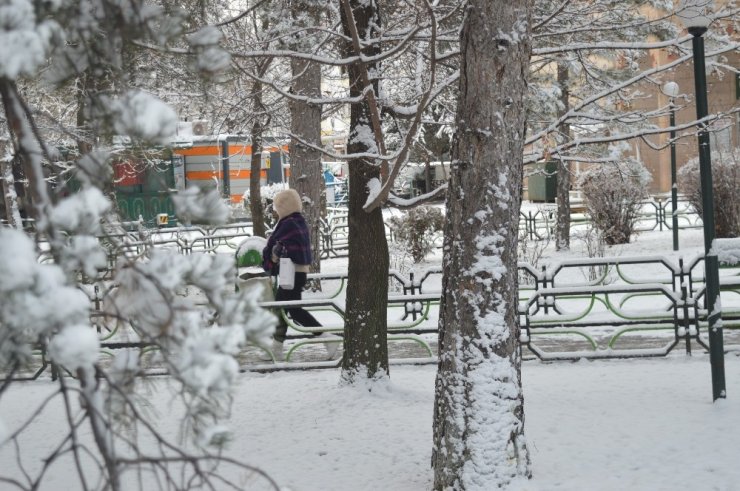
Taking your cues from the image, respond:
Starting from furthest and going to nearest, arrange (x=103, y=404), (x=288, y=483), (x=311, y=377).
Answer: (x=311, y=377) < (x=288, y=483) < (x=103, y=404)

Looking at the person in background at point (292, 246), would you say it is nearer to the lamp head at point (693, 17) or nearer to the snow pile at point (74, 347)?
the lamp head at point (693, 17)

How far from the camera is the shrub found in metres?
17.2

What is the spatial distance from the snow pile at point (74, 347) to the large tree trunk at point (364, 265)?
17.7 ft

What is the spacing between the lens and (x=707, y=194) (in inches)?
264

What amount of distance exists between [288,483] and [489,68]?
8.93ft

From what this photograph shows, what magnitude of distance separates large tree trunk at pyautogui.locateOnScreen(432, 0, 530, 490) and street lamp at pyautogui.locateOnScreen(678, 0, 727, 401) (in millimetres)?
2144

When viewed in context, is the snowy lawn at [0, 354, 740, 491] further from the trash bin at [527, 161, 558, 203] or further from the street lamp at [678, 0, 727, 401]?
the trash bin at [527, 161, 558, 203]

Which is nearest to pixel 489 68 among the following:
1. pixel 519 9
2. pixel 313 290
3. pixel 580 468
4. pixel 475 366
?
pixel 519 9

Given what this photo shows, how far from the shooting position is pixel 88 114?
2609 millimetres

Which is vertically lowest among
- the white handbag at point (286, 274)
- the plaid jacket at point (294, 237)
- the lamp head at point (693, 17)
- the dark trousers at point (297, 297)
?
the dark trousers at point (297, 297)

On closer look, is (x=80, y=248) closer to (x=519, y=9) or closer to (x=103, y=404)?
(x=103, y=404)

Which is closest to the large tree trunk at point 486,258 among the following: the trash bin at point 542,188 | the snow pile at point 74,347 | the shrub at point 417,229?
the snow pile at point 74,347

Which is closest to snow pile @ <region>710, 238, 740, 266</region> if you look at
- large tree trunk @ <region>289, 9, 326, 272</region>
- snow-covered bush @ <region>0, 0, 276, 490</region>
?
large tree trunk @ <region>289, 9, 326, 272</region>

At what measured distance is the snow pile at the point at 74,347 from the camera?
205cm
